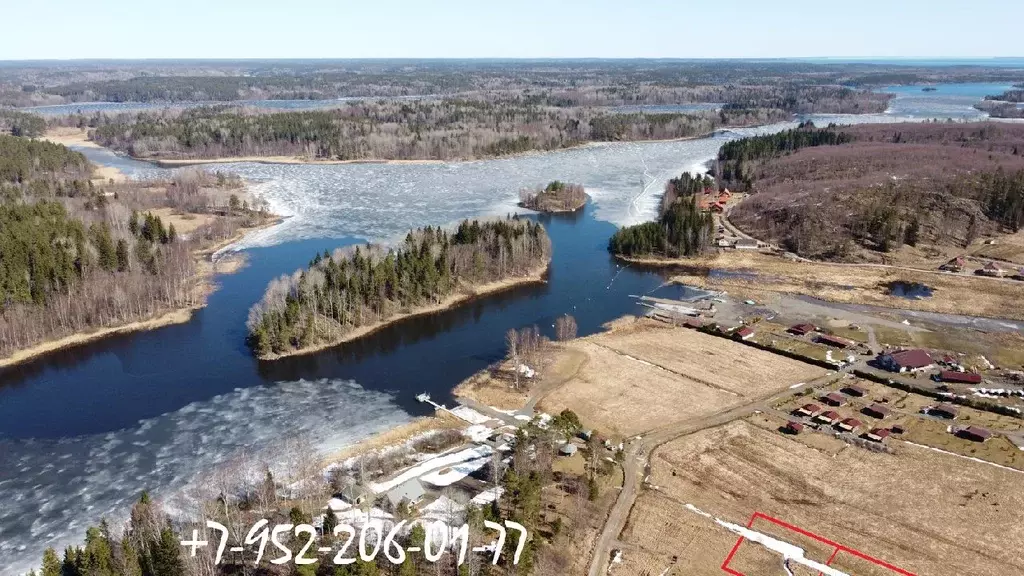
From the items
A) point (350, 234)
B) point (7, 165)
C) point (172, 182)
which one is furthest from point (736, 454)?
point (7, 165)

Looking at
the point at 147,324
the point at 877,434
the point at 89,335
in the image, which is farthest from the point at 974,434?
the point at 89,335

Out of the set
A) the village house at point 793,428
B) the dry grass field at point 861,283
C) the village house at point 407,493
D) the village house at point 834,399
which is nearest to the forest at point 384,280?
the dry grass field at point 861,283

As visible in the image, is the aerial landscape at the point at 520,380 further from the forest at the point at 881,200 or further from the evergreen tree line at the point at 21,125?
the evergreen tree line at the point at 21,125

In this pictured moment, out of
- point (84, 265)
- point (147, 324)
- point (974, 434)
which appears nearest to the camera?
point (974, 434)

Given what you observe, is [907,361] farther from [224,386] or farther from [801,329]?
[224,386]

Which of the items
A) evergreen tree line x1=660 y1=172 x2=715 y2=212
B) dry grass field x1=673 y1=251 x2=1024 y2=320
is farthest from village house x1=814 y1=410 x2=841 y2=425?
evergreen tree line x1=660 y1=172 x2=715 y2=212

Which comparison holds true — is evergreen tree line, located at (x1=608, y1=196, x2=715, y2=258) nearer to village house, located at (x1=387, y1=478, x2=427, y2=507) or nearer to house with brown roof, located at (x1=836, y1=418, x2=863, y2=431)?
house with brown roof, located at (x1=836, y1=418, x2=863, y2=431)
